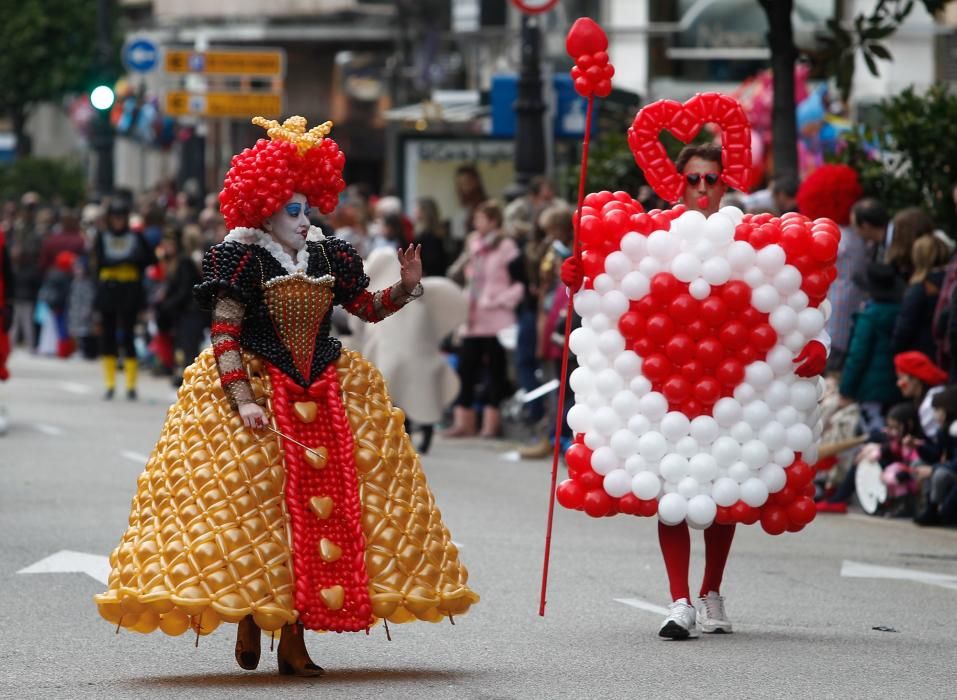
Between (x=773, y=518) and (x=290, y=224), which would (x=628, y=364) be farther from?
(x=290, y=224)

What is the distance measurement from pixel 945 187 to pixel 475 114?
10980 mm

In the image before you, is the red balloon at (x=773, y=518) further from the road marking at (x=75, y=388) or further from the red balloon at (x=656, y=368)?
the road marking at (x=75, y=388)

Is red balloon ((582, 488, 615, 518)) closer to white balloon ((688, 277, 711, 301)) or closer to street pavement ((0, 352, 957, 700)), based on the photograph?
street pavement ((0, 352, 957, 700))

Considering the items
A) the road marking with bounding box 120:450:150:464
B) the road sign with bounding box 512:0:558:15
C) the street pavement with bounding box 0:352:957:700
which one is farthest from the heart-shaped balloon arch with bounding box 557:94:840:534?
the road sign with bounding box 512:0:558:15

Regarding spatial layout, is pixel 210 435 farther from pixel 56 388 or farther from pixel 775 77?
pixel 56 388

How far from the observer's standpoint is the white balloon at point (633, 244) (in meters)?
8.33

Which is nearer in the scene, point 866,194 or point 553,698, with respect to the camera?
point 553,698

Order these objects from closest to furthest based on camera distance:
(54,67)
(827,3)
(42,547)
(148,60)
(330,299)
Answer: (330,299) → (42,547) → (827,3) → (148,60) → (54,67)

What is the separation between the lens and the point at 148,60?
107 feet

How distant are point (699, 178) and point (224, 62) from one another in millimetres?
24551

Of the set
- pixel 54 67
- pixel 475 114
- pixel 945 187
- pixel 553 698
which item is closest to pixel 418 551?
pixel 553 698

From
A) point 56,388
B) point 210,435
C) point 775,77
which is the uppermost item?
point 775,77

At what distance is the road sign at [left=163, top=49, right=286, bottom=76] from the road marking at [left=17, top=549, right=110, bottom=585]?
21661 mm

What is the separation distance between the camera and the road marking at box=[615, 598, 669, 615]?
925cm
